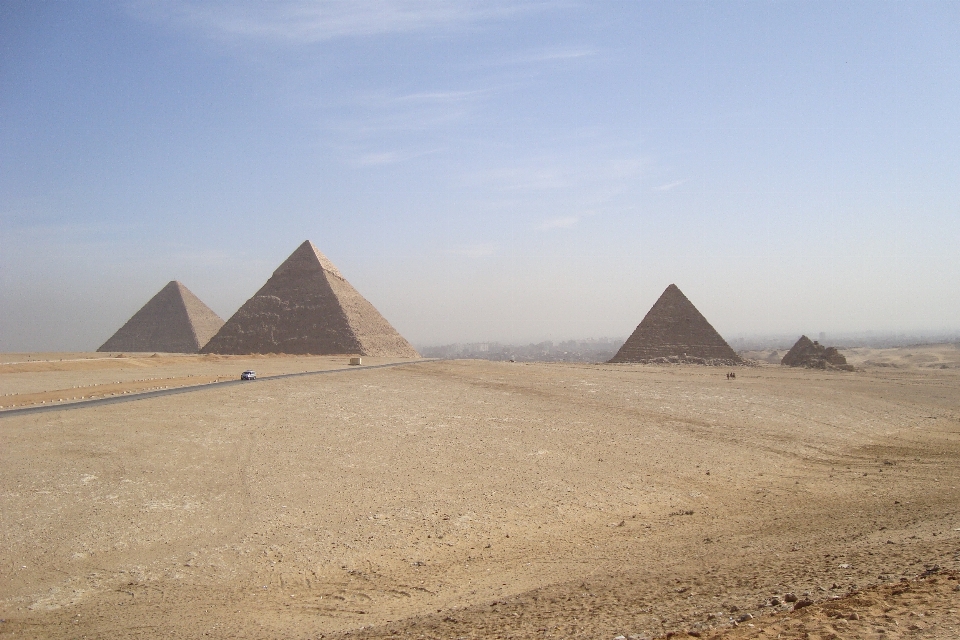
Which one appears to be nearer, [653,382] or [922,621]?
[922,621]

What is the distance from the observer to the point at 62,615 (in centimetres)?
736

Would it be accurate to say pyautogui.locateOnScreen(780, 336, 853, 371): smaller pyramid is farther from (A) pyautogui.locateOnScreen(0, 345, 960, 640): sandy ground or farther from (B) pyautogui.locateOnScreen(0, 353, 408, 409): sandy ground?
(B) pyautogui.locateOnScreen(0, 353, 408, 409): sandy ground

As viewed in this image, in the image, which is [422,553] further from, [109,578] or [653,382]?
[653,382]

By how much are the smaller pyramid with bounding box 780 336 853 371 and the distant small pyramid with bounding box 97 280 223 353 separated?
2291 inches

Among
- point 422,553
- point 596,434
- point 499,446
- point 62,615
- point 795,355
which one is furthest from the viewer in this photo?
point 795,355

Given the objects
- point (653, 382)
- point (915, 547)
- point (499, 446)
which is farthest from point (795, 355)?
point (915, 547)

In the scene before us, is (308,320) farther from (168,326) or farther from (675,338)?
(675,338)

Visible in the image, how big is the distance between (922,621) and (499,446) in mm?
11216

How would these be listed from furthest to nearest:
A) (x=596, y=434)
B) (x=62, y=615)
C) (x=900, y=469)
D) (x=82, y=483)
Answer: (x=596, y=434), (x=900, y=469), (x=82, y=483), (x=62, y=615)

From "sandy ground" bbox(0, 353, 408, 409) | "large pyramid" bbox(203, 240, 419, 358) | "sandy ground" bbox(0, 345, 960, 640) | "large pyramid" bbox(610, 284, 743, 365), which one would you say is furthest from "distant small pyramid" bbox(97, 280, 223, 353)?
"sandy ground" bbox(0, 345, 960, 640)

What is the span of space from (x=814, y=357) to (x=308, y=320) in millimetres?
42951

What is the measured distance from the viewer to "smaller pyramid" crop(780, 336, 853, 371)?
157 ft

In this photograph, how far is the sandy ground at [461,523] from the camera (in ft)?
21.2

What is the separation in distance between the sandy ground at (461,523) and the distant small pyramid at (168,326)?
5263 cm
